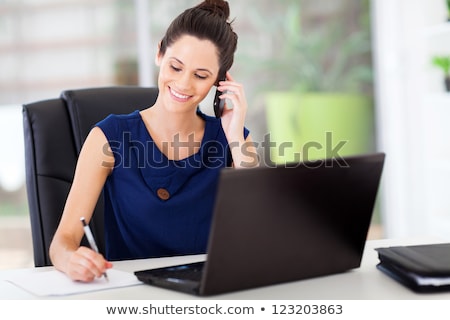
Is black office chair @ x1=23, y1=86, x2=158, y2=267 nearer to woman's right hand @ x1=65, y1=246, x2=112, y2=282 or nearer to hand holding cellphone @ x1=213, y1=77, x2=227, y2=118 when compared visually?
hand holding cellphone @ x1=213, y1=77, x2=227, y2=118

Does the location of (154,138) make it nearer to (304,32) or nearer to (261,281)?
(261,281)

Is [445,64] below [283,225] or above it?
above

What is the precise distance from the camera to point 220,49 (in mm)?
1652

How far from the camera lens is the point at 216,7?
172cm

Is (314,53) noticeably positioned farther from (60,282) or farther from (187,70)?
(60,282)

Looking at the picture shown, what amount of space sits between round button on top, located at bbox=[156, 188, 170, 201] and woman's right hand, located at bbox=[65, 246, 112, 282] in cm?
47

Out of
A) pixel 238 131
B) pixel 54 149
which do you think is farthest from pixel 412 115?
pixel 54 149

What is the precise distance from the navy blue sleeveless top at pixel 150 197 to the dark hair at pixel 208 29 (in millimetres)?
227

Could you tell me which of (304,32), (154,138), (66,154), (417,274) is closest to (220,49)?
(154,138)

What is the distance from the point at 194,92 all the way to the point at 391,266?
699mm

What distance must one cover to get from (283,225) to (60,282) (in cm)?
43

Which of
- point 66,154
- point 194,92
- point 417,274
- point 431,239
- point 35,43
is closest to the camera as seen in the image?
point 417,274

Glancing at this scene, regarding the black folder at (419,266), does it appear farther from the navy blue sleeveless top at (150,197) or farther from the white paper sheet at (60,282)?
the navy blue sleeveless top at (150,197)

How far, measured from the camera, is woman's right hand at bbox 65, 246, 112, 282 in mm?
1158
